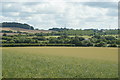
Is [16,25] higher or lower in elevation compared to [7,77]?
higher

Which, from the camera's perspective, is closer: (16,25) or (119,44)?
(119,44)

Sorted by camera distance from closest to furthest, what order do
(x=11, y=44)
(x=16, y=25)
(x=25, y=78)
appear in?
1. (x=25, y=78)
2. (x=11, y=44)
3. (x=16, y=25)

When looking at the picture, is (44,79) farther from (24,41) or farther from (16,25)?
(16,25)

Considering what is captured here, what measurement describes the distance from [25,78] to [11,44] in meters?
89.4

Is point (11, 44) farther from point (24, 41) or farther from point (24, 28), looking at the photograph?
point (24, 28)

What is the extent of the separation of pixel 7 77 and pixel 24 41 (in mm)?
92657

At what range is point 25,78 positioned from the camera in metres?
20.5

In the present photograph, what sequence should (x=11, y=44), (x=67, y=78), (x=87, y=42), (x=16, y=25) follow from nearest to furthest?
(x=67, y=78) → (x=11, y=44) → (x=87, y=42) → (x=16, y=25)

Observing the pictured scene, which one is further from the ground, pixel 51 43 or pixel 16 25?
pixel 16 25

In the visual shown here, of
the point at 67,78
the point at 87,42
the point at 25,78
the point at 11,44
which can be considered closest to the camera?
the point at 25,78

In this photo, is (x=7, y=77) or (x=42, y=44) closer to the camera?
(x=7, y=77)

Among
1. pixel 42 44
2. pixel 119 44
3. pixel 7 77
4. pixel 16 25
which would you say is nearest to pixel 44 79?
pixel 7 77

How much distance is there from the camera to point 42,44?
10944cm

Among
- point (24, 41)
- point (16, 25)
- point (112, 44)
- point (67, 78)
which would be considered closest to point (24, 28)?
point (16, 25)
